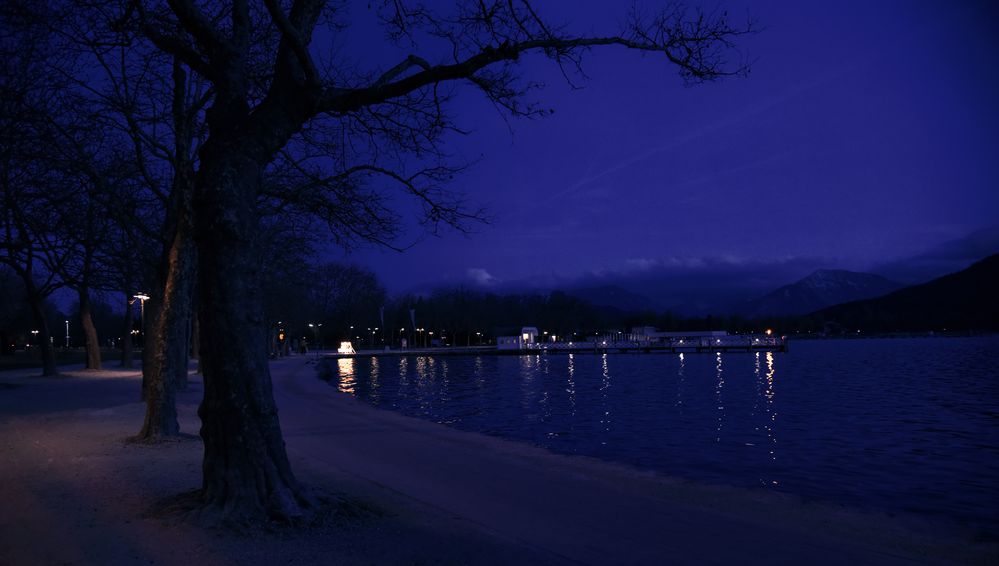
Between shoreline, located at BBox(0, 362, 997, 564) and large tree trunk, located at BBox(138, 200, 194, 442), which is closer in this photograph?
shoreline, located at BBox(0, 362, 997, 564)

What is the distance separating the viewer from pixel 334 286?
114 metres

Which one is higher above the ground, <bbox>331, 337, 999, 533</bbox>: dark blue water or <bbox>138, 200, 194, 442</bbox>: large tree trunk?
<bbox>138, 200, 194, 442</bbox>: large tree trunk

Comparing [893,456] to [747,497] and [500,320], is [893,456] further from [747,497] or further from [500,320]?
[500,320]

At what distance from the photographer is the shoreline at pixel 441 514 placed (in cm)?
609

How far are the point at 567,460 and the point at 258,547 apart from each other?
8.24 meters

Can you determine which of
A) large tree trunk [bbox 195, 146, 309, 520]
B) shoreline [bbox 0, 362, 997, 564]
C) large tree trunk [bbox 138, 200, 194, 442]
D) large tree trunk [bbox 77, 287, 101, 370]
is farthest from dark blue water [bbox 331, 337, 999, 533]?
large tree trunk [bbox 77, 287, 101, 370]

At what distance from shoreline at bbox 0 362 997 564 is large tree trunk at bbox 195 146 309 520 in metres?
0.52

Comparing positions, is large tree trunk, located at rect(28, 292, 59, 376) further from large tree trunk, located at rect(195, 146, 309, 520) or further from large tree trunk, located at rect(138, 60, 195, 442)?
large tree trunk, located at rect(195, 146, 309, 520)

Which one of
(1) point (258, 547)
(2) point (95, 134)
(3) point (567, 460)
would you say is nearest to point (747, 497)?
(3) point (567, 460)

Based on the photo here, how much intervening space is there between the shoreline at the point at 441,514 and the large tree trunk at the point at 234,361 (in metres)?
0.52

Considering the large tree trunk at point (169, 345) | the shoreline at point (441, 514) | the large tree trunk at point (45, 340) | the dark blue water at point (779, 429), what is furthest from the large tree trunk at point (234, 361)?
the large tree trunk at point (45, 340)

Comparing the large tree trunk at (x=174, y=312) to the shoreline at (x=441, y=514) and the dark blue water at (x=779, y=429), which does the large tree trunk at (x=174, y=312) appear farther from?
the dark blue water at (x=779, y=429)

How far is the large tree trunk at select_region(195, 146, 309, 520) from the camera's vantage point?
21.9 ft

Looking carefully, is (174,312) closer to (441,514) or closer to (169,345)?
(169,345)
